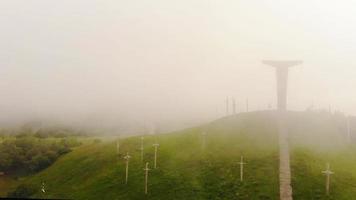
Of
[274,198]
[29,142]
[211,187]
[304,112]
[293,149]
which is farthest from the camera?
[29,142]

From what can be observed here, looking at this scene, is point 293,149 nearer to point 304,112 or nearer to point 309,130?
point 309,130

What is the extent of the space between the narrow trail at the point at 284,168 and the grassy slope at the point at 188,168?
108cm

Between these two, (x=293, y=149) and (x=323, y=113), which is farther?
(x=323, y=113)

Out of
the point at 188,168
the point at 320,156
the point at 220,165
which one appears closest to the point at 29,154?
the point at 188,168

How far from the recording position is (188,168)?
287 ft

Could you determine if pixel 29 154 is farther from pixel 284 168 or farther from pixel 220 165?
pixel 284 168

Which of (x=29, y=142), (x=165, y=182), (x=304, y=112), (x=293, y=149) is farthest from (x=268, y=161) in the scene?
(x=29, y=142)

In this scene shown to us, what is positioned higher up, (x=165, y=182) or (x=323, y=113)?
(x=323, y=113)

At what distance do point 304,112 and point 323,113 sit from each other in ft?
15.7

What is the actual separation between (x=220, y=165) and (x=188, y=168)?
6.09 meters

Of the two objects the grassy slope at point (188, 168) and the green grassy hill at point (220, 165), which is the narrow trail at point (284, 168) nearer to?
the green grassy hill at point (220, 165)

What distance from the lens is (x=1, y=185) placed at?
386 feet

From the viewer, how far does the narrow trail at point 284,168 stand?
72100 millimetres

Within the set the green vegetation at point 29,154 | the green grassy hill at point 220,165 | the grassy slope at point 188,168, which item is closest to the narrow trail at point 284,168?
the green grassy hill at point 220,165
